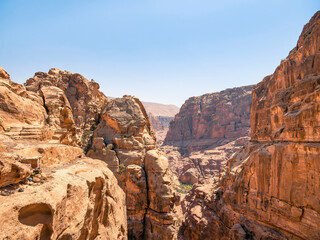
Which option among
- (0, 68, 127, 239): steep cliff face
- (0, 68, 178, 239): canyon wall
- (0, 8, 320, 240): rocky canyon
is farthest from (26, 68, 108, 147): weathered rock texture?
(0, 68, 127, 239): steep cliff face

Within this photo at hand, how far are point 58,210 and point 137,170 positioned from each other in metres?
16.0

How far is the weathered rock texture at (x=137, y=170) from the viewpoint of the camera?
63.2 feet

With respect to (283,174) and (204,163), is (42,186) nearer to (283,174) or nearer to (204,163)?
(283,174)

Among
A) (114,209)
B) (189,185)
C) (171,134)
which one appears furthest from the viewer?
(171,134)

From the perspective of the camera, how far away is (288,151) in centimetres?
1481

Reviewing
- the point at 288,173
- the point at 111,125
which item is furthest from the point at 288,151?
the point at 111,125

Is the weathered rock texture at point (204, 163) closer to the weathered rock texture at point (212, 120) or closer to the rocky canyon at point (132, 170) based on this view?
the weathered rock texture at point (212, 120)

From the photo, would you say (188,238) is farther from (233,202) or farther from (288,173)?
(288,173)

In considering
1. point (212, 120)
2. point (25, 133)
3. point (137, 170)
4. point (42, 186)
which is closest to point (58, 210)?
point (42, 186)

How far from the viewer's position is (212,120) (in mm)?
85500

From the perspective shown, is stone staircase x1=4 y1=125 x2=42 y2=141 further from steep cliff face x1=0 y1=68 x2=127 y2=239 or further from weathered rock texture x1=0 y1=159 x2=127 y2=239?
weathered rock texture x1=0 y1=159 x2=127 y2=239

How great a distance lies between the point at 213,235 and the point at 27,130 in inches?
859

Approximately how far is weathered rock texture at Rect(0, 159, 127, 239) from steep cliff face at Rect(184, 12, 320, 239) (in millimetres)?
14163

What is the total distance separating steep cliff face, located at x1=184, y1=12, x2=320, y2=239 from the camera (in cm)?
1331
